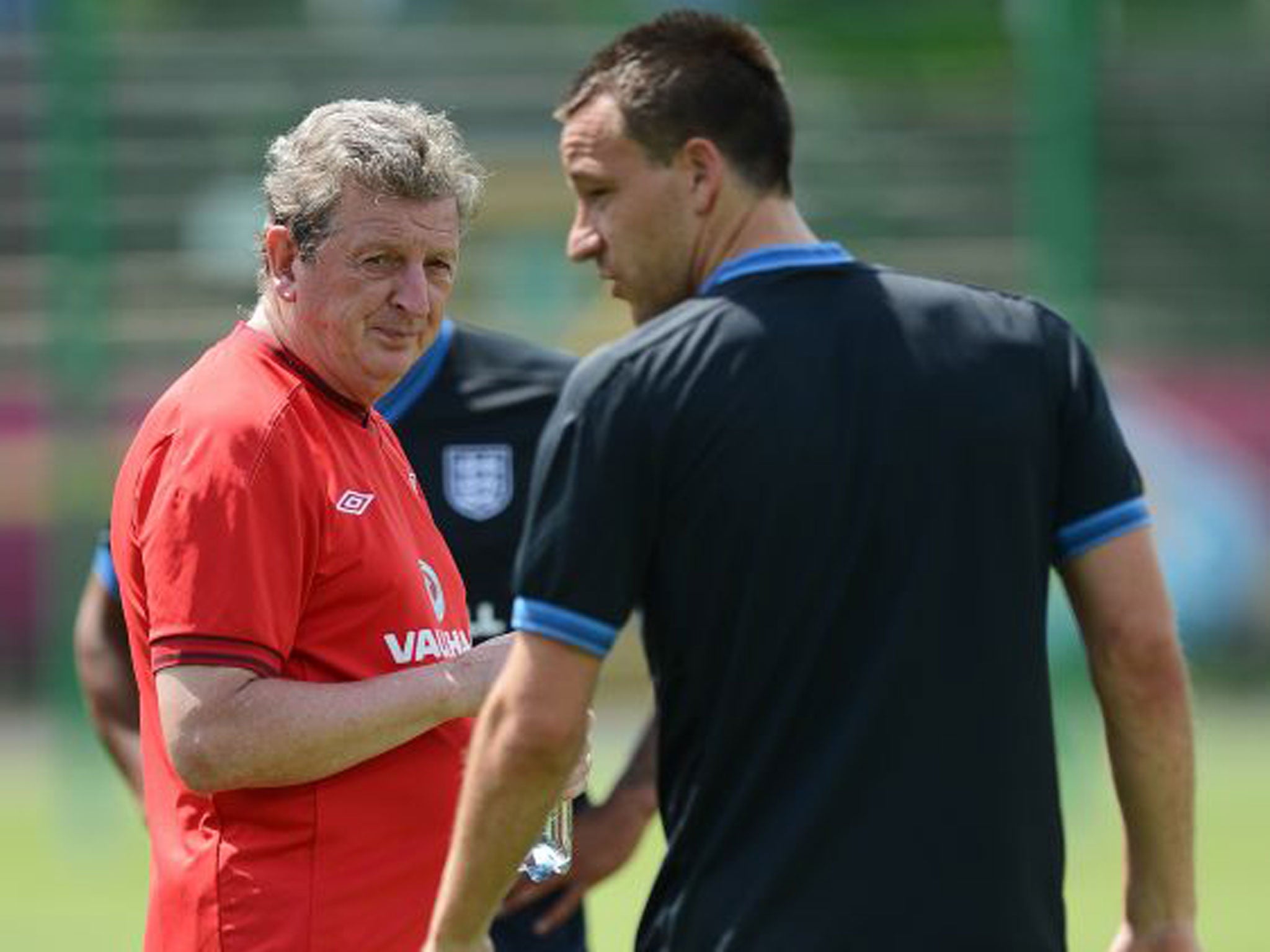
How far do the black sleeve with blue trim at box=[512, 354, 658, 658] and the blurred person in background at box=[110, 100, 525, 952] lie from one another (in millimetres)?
390

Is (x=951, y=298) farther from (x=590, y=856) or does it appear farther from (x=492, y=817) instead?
(x=590, y=856)

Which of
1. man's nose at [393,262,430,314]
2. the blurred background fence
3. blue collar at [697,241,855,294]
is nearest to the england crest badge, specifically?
man's nose at [393,262,430,314]

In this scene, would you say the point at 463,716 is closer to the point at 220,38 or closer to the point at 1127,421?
the point at 1127,421

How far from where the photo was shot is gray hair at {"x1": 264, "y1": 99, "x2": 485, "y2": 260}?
3777mm

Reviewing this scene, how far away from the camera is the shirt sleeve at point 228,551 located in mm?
3537

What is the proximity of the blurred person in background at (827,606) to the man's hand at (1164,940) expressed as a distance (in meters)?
0.13

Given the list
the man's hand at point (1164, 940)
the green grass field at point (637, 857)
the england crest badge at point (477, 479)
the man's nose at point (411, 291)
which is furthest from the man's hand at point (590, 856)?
the green grass field at point (637, 857)

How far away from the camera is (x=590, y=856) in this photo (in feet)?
16.7

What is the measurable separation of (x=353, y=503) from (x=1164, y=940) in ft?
4.08

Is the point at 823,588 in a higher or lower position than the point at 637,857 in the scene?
higher

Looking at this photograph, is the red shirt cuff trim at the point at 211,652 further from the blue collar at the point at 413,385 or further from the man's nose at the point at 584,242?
the blue collar at the point at 413,385

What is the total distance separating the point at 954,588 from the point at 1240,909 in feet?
21.8

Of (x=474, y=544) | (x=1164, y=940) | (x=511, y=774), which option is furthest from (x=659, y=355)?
(x=474, y=544)

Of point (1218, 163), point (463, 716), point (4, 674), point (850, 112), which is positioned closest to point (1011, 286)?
point (850, 112)
